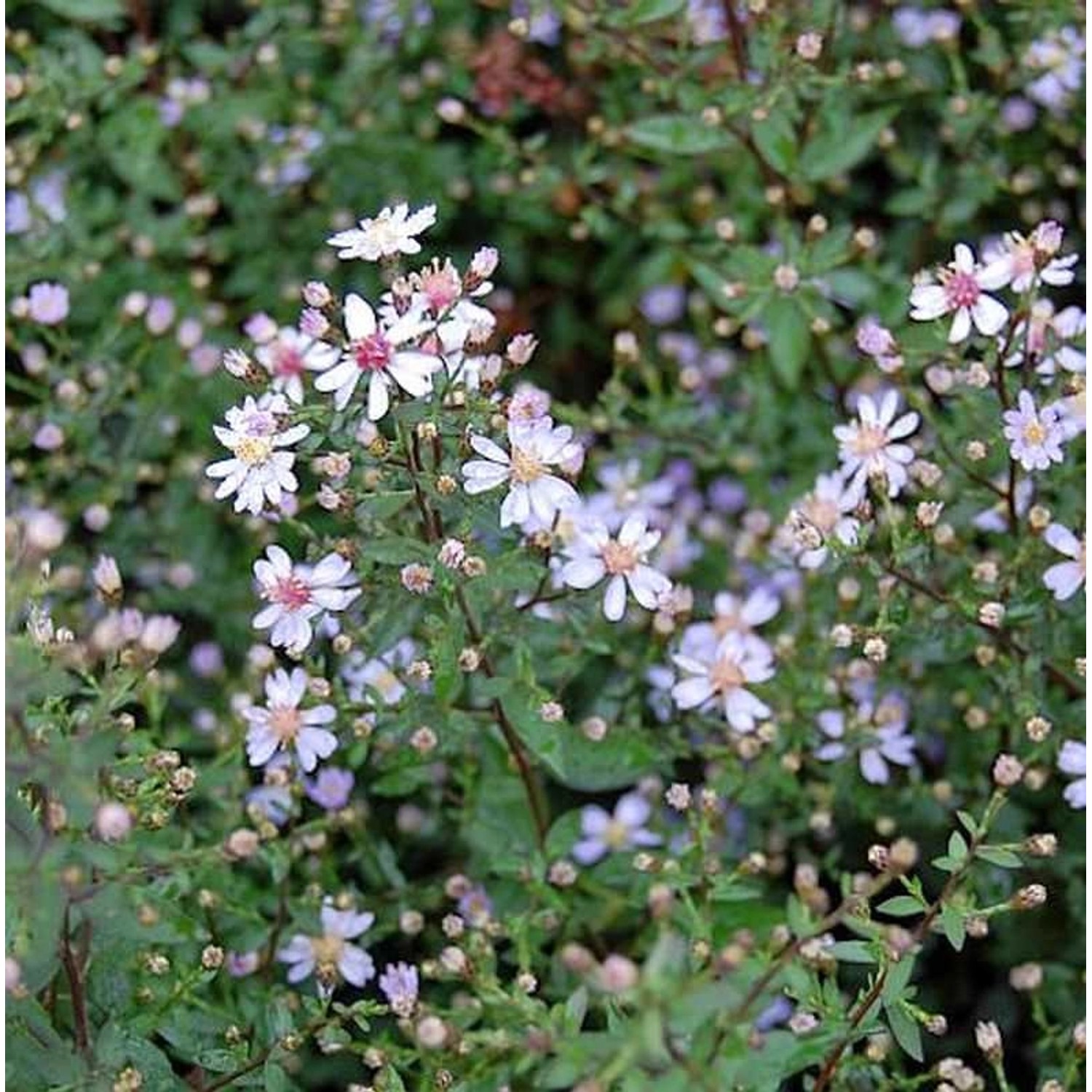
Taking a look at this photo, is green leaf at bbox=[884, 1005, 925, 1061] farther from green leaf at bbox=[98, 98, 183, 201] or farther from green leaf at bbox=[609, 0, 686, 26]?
green leaf at bbox=[98, 98, 183, 201]


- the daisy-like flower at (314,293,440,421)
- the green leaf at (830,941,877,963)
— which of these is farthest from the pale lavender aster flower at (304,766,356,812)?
the green leaf at (830,941,877,963)

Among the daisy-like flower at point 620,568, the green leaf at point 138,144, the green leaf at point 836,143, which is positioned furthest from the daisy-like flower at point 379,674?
the green leaf at point 138,144

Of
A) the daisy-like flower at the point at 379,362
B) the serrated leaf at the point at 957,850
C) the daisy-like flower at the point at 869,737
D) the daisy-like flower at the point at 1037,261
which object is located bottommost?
the daisy-like flower at the point at 869,737

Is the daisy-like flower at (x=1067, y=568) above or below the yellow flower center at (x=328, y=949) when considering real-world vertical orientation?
above

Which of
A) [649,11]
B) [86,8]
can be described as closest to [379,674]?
[649,11]

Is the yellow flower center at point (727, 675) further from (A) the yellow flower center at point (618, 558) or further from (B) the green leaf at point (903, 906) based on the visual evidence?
(B) the green leaf at point (903, 906)

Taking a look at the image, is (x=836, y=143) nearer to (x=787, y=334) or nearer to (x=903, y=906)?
(x=787, y=334)
